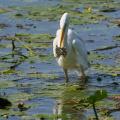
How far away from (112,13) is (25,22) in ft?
11.4

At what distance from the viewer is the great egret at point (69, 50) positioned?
679cm

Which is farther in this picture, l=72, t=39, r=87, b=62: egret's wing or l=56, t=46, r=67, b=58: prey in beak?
l=72, t=39, r=87, b=62: egret's wing

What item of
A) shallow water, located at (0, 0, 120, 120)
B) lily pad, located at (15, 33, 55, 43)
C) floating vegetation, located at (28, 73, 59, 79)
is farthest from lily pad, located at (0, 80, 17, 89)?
lily pad, located at (15, 33, 55, 43)

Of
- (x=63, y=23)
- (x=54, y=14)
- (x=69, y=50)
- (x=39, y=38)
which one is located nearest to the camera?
(x=63, y=23)

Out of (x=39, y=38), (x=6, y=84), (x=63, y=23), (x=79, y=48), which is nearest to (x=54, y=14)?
(x=39, y=38)

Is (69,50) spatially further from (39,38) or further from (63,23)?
(39,38)

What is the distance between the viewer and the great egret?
267 inches

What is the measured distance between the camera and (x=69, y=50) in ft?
23.3

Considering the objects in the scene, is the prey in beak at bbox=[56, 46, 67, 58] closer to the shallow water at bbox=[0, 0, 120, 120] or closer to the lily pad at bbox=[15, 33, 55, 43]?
the shallow water at bbox=[0, 0, 120, 120]

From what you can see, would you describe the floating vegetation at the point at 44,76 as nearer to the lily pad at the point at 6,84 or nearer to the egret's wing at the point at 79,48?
the egret's wing at the point at 79,48

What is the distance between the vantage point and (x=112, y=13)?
1464cm

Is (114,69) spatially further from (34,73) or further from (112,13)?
(112,13)

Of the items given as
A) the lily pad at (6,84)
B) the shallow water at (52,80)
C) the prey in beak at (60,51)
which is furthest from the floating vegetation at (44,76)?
the lily pad at (6,84)

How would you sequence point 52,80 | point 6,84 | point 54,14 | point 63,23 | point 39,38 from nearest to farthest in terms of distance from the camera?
point 6,84, point 63,23, point 52,80, point 39,38, point 54,14
